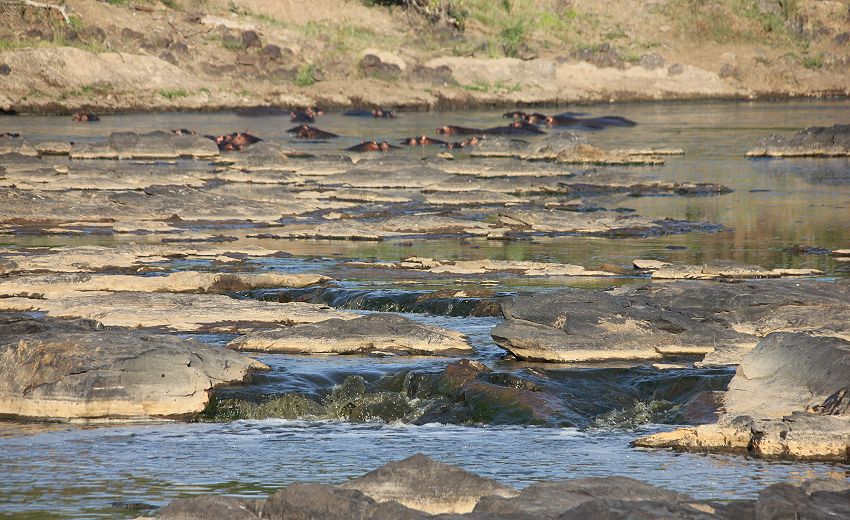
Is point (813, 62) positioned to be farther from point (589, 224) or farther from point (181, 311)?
point (181, 311)

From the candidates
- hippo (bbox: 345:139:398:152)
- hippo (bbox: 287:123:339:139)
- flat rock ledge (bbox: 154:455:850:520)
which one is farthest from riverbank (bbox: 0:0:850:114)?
flat rock ledge (bbox: 154:455:850:520)

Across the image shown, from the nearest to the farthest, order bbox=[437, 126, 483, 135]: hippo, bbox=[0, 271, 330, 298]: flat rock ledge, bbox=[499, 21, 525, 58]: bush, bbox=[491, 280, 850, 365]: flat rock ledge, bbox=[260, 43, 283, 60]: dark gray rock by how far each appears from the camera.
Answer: bbox=[491, 280, 850, 365]: flat rock ledge, bbox=[0, 271, 330, 298]: flat rock ledge, bbox=[437, 126, 483, 135]: hippo, bbox=[260, 43, 283, 60]: dark gray rock, bbox=[499, 21, 525, 58]: bush

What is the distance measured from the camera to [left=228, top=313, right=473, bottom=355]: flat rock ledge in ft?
43.9

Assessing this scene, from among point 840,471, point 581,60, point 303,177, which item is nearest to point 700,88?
point 581,60

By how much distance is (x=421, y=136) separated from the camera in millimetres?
45312

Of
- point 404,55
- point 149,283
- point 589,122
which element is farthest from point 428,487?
point 404,55

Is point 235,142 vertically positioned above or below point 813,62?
below

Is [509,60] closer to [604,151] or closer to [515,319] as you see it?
[604,151]

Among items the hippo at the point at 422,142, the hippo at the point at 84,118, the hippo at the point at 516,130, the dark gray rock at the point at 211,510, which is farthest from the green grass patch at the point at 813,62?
the dark gray rock at the point at 211,510

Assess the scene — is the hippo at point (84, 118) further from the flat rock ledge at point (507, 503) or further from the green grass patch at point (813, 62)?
the flat rock ledge at point (507, 503)

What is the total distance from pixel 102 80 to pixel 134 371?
163ft

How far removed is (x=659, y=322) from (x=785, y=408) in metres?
3.01

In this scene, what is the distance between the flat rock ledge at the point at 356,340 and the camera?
1338 cm

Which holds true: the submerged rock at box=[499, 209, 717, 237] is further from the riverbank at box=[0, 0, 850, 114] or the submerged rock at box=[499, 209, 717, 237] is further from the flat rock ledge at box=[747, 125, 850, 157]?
the riverbank at box=[0, 0, 850, 114]
